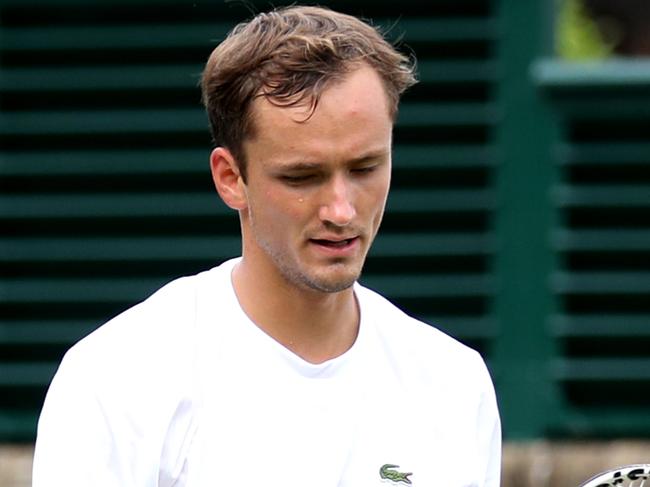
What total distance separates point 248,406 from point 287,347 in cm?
18

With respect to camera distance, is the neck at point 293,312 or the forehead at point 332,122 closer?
the forehead at point 332,122

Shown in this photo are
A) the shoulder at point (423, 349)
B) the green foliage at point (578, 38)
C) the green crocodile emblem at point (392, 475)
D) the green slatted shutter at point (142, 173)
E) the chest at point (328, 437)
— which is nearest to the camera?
the chest at point (328, 437)

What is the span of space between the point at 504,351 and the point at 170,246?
1428mm

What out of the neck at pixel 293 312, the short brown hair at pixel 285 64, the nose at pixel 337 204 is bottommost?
the neck at pixel 293 312

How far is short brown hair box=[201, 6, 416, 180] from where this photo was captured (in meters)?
3.47

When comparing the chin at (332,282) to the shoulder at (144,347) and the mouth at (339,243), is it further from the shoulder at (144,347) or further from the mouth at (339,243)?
the shoulder at (144,347)

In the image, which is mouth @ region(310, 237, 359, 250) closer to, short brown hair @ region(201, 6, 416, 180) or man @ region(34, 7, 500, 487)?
man @ region(34, 7, 500, 487)

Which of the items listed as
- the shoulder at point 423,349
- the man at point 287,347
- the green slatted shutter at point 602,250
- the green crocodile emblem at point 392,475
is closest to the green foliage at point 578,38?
the green slatted shutter at point 602,250

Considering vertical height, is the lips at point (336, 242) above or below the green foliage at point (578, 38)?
below

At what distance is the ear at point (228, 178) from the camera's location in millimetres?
3598

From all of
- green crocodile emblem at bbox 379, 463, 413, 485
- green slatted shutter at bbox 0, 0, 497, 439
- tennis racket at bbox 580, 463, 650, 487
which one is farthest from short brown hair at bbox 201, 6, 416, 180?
green slatted shutter at bbox 0, 0, 497, 439

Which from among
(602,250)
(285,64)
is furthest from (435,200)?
(285,64)

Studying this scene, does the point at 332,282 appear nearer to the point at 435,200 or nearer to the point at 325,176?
the point at 325,176

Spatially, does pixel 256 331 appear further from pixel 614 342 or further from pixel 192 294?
pixel 614 342
